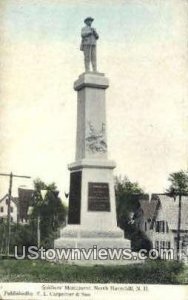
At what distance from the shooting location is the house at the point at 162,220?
14297mm

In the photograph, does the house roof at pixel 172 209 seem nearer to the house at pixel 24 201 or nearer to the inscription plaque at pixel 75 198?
the inscription plaque at pixel 75 198

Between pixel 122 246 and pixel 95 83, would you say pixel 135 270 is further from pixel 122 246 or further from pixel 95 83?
pixel 95 83

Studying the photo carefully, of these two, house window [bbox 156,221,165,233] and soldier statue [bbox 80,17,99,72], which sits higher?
soldier statue [bbox 80,17,99,72]

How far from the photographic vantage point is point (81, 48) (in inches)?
513

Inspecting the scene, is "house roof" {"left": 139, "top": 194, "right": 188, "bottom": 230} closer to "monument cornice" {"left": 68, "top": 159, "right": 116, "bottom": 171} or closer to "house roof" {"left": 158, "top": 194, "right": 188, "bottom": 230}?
"house roof" {"left": 158, "top": 194, "right": 188, "bottom": 230}

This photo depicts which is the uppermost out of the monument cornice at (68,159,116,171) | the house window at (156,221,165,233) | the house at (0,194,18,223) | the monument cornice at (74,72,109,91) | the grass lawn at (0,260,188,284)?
the monument cornice at (74,72,109,91)

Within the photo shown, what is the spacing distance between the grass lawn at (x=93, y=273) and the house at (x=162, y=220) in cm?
114

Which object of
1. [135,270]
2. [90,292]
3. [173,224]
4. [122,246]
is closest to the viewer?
[90,292]

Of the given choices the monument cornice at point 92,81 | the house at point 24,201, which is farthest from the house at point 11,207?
the monument cornice at point 92,81

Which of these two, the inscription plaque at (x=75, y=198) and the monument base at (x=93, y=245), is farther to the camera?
the inscription plaque at (x=75, y=198)

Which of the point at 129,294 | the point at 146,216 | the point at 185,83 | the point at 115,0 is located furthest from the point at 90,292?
the point at 146,216

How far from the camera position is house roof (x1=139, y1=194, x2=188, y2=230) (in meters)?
14.4

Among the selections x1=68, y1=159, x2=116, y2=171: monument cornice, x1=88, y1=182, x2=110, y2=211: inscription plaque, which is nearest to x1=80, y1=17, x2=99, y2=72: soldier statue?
x1=68, y1=159, x2=116, y2=171: monument cornice

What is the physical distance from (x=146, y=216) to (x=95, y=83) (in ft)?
20.6
